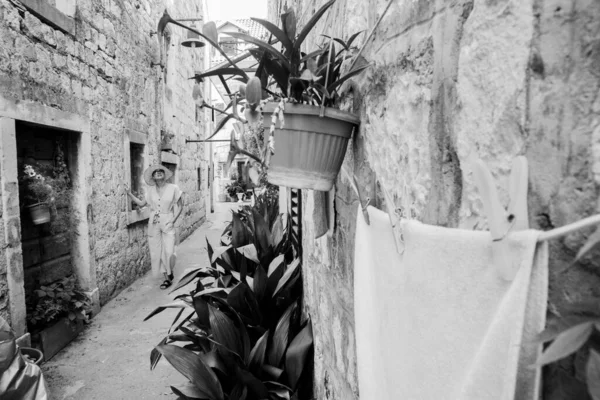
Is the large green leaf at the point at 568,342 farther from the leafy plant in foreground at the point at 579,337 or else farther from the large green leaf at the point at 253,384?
the large green leaf at the point at 253,384

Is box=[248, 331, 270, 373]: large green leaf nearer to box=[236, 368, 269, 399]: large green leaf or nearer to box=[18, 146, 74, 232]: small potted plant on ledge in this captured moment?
box=[236, 368, 269, 399]: large green leaf

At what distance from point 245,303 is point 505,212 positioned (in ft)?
7.03

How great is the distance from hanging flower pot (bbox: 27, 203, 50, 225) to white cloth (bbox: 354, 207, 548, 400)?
342cm

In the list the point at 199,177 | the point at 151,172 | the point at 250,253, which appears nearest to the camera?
the point at 250,253

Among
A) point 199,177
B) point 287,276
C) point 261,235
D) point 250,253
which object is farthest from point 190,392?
point 199,177

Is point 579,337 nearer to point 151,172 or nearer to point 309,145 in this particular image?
point 309,145

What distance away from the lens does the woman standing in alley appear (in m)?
5.40

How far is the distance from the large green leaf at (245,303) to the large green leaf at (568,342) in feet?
6.83

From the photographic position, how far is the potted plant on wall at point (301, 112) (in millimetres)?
1054

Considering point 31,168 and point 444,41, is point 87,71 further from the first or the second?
point 444,41

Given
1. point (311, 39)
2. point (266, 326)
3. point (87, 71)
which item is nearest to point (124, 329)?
point (266, 326)

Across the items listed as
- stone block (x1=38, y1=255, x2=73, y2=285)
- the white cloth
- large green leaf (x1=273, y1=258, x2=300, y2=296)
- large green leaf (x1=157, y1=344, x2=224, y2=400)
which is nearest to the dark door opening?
stone block (x1=38, y1=255, x2=73, y2=285)

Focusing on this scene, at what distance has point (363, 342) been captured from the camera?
0.90 m

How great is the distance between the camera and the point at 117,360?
11.0 feet
